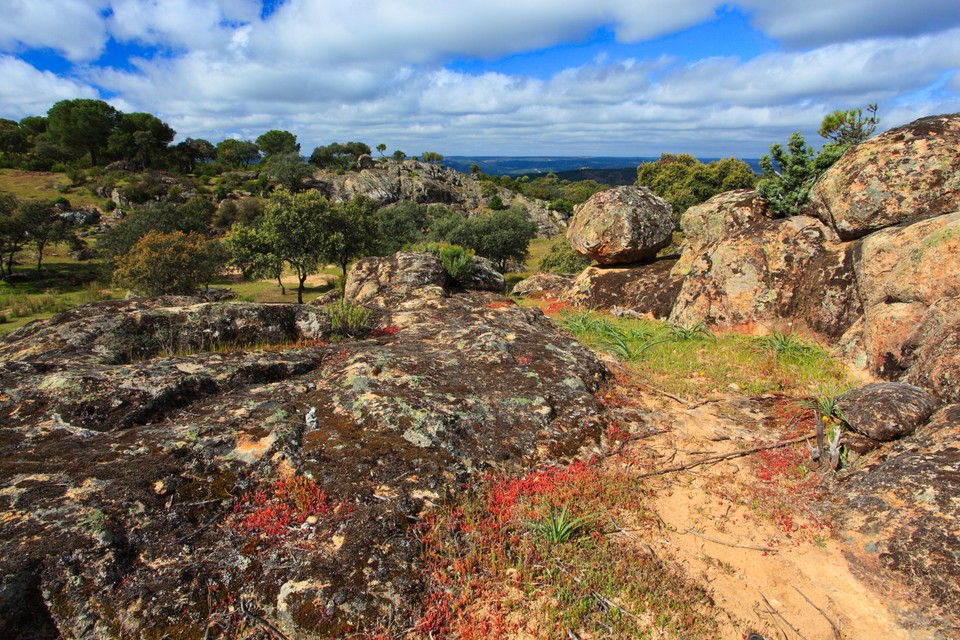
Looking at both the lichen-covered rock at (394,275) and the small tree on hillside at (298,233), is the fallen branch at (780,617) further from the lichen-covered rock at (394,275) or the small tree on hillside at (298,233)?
the small tree on hillside at (298,233)

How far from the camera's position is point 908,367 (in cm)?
645

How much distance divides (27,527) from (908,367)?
375 inches

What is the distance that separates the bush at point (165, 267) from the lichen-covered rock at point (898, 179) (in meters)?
30.2

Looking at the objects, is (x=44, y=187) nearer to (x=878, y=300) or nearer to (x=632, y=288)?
(x=632, y=288)

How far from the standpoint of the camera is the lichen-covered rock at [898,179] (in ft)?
27.3

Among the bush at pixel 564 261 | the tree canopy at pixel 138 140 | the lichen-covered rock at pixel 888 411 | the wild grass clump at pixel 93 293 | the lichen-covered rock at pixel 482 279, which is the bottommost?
the wild grass clump at pixel 93 293

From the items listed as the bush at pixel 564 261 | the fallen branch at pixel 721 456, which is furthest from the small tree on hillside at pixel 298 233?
the fallen branch at pixel 721 456

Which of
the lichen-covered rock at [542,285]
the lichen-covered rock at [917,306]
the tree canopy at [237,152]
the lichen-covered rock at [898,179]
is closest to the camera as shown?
the lichen-covered rock at [917,306]

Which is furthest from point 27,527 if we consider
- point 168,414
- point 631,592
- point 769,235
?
point 769,235

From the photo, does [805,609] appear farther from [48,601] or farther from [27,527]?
[27,527]

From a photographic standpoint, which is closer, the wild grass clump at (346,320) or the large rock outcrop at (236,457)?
the large rock outcrop at (236,457)

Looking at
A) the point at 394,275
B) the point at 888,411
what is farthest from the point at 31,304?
the point at 888,411

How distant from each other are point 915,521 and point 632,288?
471 inches

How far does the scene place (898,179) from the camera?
8664 millimetres
